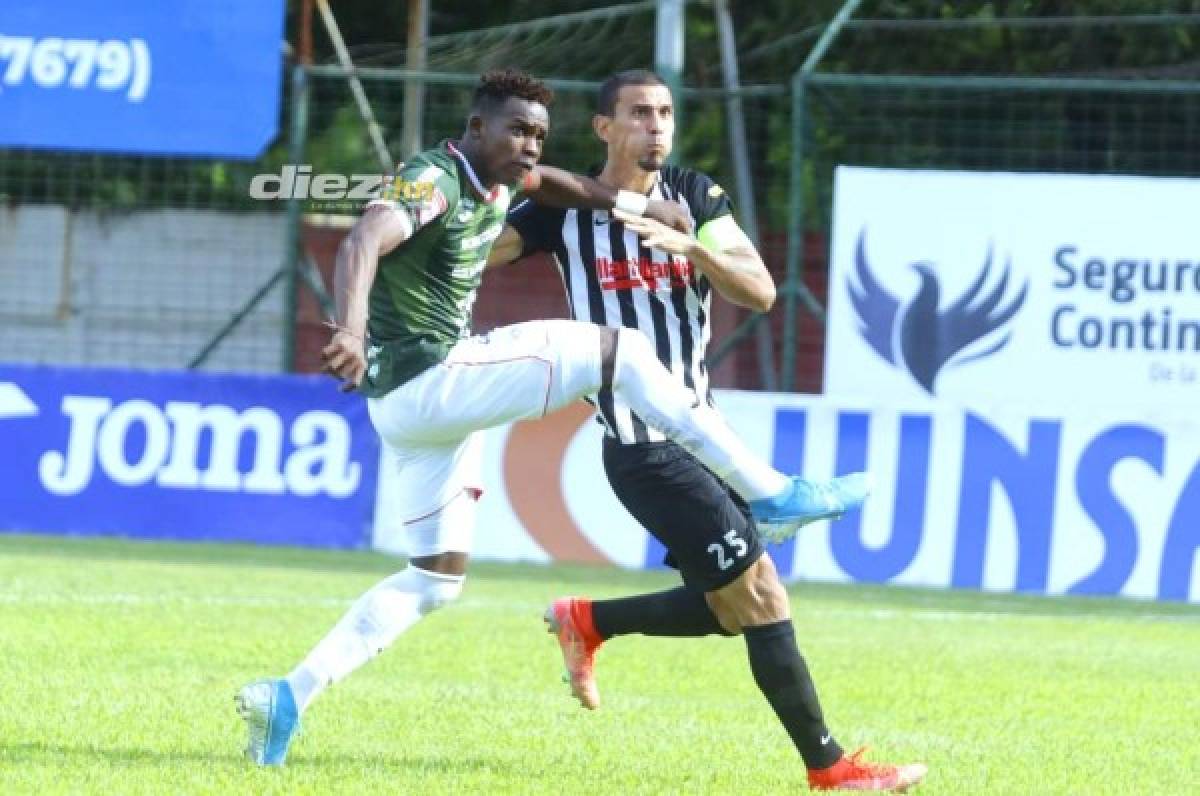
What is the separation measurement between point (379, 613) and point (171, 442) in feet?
30.8

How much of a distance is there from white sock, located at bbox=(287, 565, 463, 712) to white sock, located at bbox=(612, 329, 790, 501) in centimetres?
83

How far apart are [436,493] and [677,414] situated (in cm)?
79

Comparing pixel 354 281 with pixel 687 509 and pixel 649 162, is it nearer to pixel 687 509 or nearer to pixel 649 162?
pixel 687 509

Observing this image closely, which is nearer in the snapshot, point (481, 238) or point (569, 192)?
point (481, 238)

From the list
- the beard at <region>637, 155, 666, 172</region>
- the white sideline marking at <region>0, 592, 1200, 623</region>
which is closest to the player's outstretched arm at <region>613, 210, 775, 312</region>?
the beard at <region>637, 155, 666, 172</region>

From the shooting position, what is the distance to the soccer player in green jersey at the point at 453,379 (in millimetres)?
7051

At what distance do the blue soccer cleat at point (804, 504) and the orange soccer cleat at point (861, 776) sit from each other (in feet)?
2.23

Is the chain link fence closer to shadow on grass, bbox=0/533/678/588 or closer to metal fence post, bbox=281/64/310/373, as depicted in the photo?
metal fence post, bbox=281/64/310/373

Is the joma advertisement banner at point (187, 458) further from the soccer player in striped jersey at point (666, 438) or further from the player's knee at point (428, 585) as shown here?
the player's knee at point (428, 585)

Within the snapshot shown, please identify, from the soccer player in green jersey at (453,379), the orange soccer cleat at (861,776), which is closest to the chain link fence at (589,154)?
the soccer player in green jersey at (453,379)

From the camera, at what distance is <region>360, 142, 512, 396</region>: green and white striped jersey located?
7176mm

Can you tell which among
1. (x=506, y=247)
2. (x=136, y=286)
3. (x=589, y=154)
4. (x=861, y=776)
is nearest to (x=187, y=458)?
(x=136, y=286)

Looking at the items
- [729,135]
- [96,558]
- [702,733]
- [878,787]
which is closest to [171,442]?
[96,558]

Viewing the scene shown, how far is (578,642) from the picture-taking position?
844 cm
